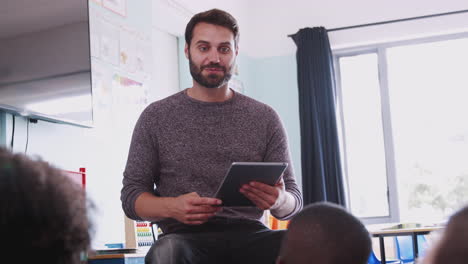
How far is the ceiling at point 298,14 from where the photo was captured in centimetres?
570

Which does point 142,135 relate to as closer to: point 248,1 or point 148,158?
point 148,158

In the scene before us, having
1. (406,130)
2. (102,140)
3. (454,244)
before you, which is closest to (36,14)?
(102,140)

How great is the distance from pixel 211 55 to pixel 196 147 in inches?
13.8

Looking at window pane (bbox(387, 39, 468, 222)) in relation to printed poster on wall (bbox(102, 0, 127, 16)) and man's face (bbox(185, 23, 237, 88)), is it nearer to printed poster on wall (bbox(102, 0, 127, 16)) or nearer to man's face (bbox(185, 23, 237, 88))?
printed poster on wall (bbox(102, 0, 127, 16))

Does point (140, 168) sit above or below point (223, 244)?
above

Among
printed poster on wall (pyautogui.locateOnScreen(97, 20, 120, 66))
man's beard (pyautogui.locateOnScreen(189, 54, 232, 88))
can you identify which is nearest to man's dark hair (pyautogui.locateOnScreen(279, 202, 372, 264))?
man's beard (pyautogui.locateOnScreen(189, 54, 232, 88))

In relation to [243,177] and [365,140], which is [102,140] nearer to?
[243,177]

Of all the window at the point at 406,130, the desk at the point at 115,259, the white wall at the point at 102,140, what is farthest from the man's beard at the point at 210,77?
the window at the point at 406,130

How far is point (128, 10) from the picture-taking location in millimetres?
3869

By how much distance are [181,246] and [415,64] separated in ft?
14.8

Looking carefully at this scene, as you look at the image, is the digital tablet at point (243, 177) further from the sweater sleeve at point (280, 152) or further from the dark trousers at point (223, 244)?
the sweater sleeve at point (280, 152)

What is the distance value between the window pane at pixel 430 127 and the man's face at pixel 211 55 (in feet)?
12.6

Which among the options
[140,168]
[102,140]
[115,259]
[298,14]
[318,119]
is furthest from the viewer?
[298,14]

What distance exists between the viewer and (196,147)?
84.4 inches
